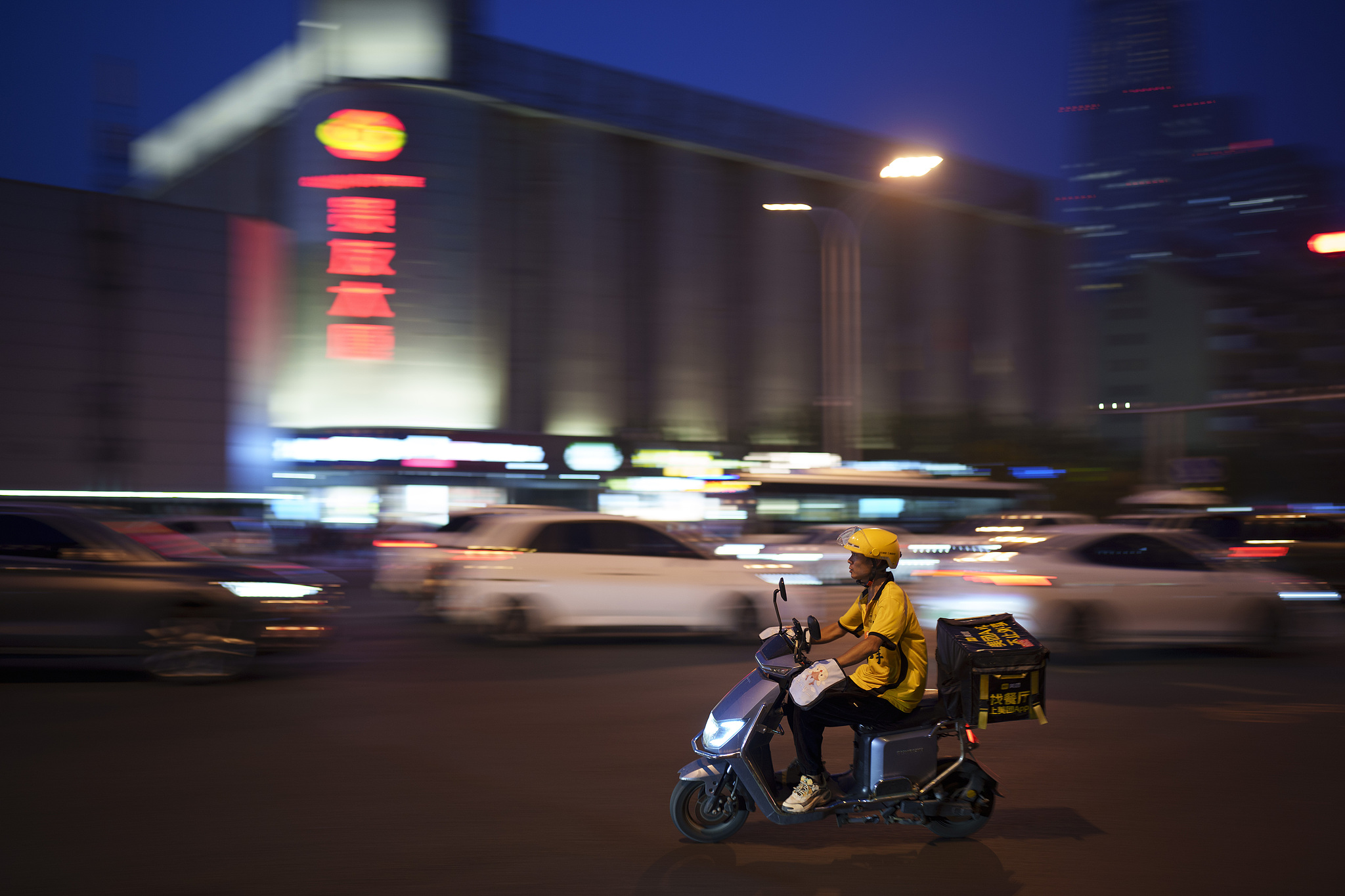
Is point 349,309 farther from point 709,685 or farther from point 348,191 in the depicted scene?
point 709,685

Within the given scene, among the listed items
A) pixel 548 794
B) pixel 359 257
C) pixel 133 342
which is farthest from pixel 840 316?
pixel 133 342

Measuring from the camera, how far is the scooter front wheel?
556 cm

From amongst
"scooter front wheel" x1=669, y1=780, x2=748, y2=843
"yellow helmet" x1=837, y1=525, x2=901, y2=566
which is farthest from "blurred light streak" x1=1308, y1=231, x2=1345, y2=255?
"scooter front wheel" x1=669, y1=780, x2=748, y2=843

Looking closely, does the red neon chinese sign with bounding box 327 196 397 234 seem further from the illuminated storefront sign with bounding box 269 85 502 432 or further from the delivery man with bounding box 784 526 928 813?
the delivery man with bounding box 784 526 928 813

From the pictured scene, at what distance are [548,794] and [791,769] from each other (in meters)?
1.73

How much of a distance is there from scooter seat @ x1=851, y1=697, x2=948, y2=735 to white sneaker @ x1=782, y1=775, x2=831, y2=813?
1.11 ft

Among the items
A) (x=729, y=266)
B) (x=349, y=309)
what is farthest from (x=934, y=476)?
(x=729, y=266)

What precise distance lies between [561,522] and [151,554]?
520 centimetres

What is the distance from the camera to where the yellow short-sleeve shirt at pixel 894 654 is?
18.1 feet

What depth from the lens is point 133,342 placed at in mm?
54625

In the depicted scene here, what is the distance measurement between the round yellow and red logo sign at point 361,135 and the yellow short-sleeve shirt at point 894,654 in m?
53.2

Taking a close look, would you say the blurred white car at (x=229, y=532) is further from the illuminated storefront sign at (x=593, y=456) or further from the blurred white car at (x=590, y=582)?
the illuminated storefront sign at (x=593, y=456)

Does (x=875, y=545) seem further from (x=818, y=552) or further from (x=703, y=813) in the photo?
(x=818, y=552)

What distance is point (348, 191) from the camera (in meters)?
54.3
